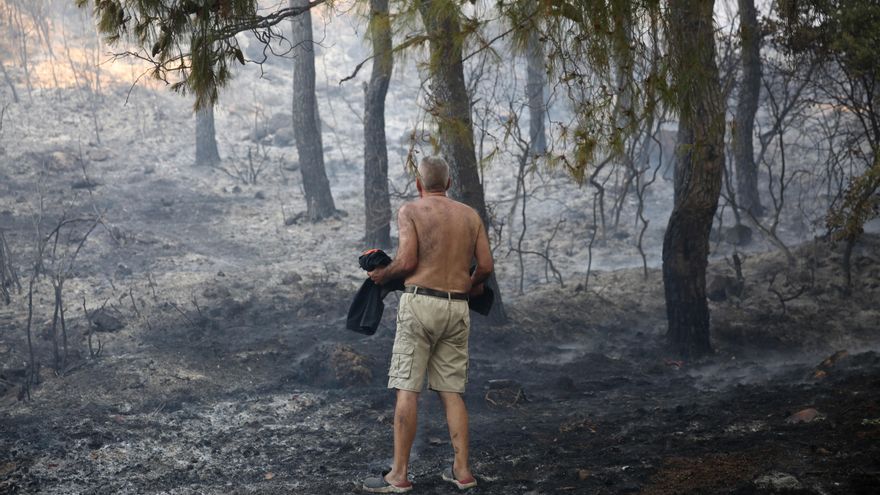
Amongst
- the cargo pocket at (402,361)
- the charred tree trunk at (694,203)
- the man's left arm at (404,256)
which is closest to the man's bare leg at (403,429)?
the cargo pocket at (402,361)

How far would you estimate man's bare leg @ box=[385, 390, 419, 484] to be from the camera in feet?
14.4

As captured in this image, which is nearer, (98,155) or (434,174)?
(434,174)

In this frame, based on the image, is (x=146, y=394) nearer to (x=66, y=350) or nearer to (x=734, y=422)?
(x=66, y=350)

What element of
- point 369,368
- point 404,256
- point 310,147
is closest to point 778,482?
point 404,256

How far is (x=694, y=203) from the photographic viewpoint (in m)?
7.30

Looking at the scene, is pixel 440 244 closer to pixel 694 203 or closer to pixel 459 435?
pixel 459 435

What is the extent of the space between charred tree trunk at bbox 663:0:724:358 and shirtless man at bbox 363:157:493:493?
Answer: 258 cm

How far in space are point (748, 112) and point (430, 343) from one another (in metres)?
8.81

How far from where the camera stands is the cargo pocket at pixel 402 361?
4473mm

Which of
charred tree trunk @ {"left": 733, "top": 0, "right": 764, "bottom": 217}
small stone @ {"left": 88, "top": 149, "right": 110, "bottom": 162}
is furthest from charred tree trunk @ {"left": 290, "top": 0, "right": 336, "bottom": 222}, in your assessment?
charred tree trunk @ {"left": 733, "top": 0, "right": 764, "bottom": 217}

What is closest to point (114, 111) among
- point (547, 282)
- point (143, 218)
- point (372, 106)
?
point (143, 218)

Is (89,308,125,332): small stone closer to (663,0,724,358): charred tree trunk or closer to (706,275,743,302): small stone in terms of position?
(663,0,724,358): charred tree trunk

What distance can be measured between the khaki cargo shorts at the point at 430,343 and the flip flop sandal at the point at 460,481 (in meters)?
0.48

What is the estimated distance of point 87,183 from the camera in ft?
47.8
